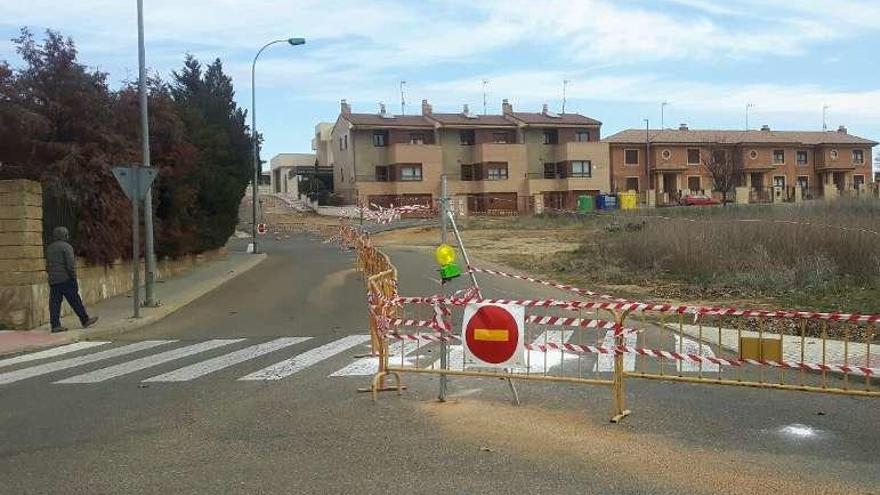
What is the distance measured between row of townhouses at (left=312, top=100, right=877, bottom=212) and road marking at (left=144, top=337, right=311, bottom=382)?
51.8 m

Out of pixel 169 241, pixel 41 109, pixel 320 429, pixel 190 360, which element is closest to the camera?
pixel 320 429

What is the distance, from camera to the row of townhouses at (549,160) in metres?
70.9

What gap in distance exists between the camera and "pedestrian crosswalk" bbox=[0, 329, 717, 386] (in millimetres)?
9617

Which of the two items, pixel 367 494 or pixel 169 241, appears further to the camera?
pixel 169 241

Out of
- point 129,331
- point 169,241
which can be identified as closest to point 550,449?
point 129,331

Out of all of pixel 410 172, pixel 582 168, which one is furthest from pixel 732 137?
pixel 410 172

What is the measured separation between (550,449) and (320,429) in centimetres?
192

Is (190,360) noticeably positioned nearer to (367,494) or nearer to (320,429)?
(320,429)

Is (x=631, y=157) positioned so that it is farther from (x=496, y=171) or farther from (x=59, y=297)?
(x=59, y=297)

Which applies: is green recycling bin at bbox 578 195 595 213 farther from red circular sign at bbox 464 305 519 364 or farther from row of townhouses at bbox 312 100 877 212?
red circular sign at bbox 464 305 519 364

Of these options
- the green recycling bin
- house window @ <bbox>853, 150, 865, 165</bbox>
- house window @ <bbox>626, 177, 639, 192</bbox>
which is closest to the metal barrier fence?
the green recycling bin

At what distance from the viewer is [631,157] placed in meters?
80.4

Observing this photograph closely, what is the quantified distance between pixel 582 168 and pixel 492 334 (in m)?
68.0

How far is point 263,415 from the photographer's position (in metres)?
7.43
